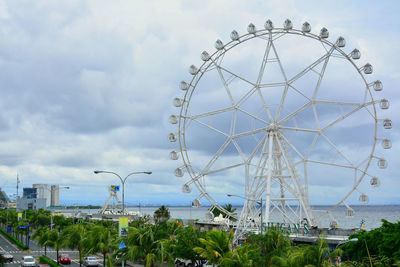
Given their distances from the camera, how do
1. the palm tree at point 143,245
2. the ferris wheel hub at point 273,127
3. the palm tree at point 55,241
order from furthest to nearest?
the palm tree at point 55,241 → the ferris wheel hub at point 273,127 → the palm tree at point 143,245

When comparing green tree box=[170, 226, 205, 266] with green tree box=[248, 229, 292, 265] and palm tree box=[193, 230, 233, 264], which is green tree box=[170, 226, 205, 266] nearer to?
green tree box=[248, 229, 292, 265]

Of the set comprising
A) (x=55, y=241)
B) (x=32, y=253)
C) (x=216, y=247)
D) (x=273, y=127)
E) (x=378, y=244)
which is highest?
(x=273, y=127)

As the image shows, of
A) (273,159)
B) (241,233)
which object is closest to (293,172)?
(273,159)

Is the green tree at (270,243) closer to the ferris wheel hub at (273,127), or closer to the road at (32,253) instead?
the ferris wheel hub at (273,127)

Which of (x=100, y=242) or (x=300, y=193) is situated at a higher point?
(x=300, y=193)

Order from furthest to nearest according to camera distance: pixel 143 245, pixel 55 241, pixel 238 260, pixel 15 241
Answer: pixel 15 241
pixel 55 241
pixel 143 245
pixel 238 260

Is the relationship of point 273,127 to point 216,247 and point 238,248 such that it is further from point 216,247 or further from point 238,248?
point 238,248

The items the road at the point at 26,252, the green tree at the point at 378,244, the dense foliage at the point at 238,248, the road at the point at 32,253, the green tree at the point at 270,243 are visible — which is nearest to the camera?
the dense foliage at the point at 238,248

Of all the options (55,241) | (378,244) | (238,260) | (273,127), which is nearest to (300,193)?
(273,127)

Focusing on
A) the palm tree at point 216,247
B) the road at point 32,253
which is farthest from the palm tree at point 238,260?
the road at point 32,253

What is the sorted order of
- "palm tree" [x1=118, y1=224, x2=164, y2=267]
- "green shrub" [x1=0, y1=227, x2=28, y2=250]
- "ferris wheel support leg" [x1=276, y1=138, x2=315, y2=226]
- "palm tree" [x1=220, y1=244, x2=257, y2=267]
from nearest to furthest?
"palm tree" [x1=220, y1=244, x2=257, y2=267] < "palm tree" [x1=118, y1=224, x2=164, y2=267] < "ferris wheel support leg" [x1=276, y1=138, x2=315, y2=226] < "green shrub" [x1=0, y1=227, x2=28, y2=250]

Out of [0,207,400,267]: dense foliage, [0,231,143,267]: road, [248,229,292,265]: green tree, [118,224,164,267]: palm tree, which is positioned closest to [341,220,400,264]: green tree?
[0,207,400,267]: dense foliage

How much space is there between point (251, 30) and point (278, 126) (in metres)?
9.78

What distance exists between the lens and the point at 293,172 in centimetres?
4647
